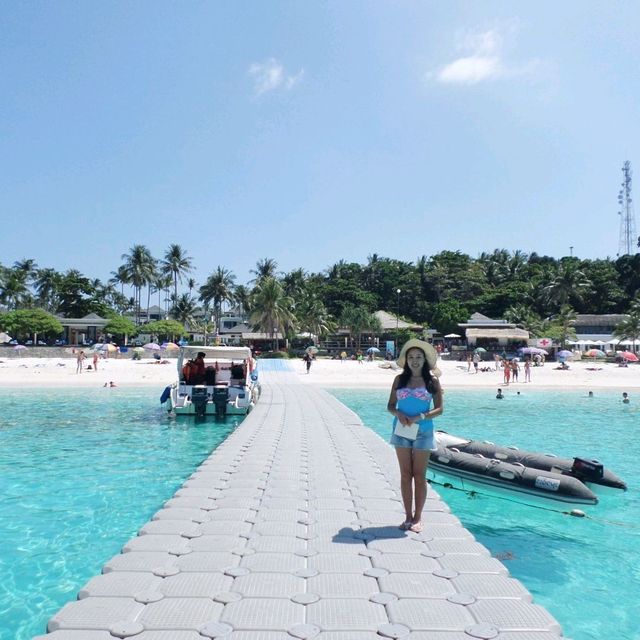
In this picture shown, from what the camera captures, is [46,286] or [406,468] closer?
[406,468]

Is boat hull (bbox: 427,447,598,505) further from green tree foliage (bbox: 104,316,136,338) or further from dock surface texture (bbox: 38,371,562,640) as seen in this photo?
green tree foliage (bbox: 104,316,136,338)

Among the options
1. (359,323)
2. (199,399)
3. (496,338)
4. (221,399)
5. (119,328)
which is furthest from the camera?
(359,323)

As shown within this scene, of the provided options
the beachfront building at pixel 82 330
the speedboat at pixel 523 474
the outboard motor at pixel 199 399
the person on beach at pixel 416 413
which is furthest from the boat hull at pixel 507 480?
the beachfront building at pixel 82 330

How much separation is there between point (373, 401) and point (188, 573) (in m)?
21.1

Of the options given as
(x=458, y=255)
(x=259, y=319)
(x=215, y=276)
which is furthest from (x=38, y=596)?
(x=458, y=255)

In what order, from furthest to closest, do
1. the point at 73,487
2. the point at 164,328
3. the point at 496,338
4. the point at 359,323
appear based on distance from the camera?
the point at 164,328, the point at 359,323, the point at 496,338, the point at 73,487

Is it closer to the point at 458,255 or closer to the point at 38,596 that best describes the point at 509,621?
the point at 38,596

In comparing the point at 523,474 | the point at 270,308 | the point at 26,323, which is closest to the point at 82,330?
the point at 26,323

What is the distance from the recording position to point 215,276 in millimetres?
76125

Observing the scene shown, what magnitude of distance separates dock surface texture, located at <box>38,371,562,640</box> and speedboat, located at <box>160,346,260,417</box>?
9983 millimetres

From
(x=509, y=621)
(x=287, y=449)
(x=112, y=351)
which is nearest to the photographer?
(x=509, y=621)

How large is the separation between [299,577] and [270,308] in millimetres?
54529

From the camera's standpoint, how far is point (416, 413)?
532cm

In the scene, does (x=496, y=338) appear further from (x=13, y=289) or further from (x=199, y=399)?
(x=13, y=289)
